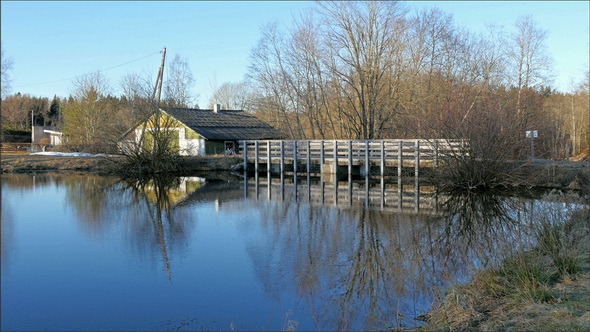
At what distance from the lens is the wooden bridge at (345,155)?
23.4 meters

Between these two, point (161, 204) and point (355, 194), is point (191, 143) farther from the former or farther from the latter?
point (161, 204)

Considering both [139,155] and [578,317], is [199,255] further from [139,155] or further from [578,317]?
[139,155]

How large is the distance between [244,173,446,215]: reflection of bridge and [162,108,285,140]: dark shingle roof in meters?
13.7

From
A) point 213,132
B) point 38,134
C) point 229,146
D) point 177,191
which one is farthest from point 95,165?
point 38,134

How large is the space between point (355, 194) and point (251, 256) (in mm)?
11029

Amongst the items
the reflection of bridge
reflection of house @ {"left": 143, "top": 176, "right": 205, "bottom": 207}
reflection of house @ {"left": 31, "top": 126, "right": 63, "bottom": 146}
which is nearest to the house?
reflection of house @ {"left": 143, "top": 176, "right": 205, "bottom": 207}

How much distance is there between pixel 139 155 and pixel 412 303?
2682cm

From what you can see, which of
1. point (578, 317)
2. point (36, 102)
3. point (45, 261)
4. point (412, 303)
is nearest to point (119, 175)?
point (45, 261)

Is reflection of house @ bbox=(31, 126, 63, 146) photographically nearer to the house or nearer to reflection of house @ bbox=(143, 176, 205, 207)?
the house

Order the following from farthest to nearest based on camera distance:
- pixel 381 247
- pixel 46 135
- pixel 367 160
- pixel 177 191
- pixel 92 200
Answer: pixel 46 135 → pixel 367 160 → pixel 177 191 → pixel 92 200 → pixel 381 247

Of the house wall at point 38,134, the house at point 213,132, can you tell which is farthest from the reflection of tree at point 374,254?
the house wall at point 38,134

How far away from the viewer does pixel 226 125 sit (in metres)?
43.9

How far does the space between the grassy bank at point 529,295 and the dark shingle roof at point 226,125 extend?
31.2m

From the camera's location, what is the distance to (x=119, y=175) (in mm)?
31203
